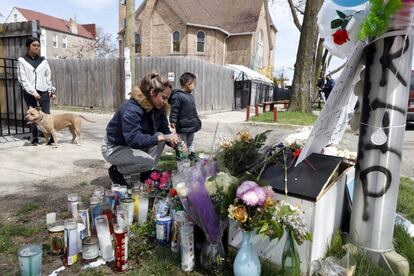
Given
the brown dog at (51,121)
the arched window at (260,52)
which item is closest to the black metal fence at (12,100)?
the brown dog at (51,121)

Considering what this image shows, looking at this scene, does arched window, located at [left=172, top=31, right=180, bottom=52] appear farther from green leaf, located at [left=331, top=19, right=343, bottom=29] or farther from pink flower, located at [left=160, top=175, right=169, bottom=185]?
green leaf, located at [left=331, top=19, right=343, bottom=29]

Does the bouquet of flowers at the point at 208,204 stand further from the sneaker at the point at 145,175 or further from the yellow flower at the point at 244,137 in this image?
the sneaker at the point at 145,175

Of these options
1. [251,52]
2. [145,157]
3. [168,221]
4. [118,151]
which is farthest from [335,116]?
[251,52]

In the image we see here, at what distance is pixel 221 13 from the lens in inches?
1213

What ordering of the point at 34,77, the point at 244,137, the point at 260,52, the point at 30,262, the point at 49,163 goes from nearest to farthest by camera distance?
the point at 30,262
the point at 244,137
the point at 49,163
the point at 34,77
the point at 260,52

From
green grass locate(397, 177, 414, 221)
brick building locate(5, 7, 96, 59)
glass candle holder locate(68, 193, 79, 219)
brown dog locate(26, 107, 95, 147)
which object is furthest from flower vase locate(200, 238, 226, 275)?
brick building locate(5, 7, 96, 59)

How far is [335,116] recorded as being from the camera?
276 centimetres

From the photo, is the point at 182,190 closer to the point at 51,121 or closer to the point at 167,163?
the point at 167,163

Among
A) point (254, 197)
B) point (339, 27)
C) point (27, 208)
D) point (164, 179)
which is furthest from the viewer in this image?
point (27, 208)

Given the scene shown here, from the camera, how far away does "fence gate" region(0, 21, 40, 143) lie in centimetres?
701

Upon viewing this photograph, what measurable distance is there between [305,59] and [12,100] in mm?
10264

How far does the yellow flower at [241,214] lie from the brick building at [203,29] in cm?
2524

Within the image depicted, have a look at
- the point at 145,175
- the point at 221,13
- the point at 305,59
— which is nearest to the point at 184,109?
the point at 145,175

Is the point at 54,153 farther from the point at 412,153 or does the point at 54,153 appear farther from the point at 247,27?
the point at 247,27
